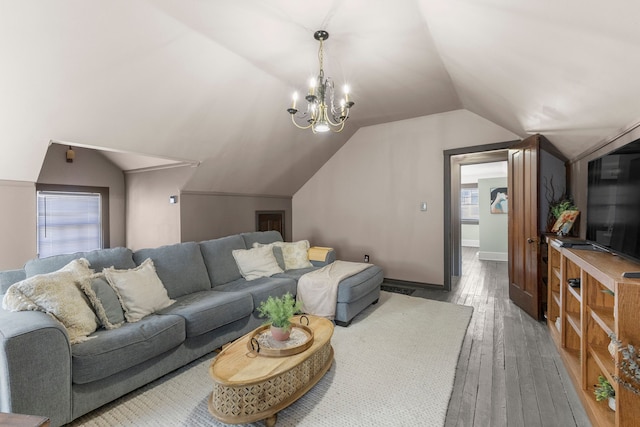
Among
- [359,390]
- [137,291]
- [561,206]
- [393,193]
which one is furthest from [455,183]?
[137,291]

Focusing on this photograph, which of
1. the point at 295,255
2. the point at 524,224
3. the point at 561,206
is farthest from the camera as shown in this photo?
the point at 295,255

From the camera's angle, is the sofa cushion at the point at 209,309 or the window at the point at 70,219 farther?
the window at the point at 70,219

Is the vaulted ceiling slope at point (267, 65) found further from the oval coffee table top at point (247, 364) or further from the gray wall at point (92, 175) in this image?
the oval coffee table top at point (247, 364)

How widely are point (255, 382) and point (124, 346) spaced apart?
3.01 feet

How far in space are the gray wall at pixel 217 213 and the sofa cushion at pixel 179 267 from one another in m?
1.06

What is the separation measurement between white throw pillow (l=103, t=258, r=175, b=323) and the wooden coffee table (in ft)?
2.71

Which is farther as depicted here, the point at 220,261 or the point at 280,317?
the point at 220,261

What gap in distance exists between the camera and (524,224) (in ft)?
11.6

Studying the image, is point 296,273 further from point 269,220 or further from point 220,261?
point 269,220

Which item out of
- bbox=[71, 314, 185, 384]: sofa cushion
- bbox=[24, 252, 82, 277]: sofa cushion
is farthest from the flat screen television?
bbox=[24, 252, 82, 277]: sofa cushion

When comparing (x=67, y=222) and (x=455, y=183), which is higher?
(x=455, y=183)

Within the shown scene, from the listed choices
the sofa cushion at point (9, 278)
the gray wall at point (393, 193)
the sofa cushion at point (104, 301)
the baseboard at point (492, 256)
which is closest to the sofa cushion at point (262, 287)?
the sofa cushion at point (104, 301)

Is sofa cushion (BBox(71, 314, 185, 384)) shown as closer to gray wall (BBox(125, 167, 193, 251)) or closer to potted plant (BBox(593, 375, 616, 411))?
gray wall (BBox(125, 167, 193, 251))

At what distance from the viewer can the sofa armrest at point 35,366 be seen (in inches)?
58.7
